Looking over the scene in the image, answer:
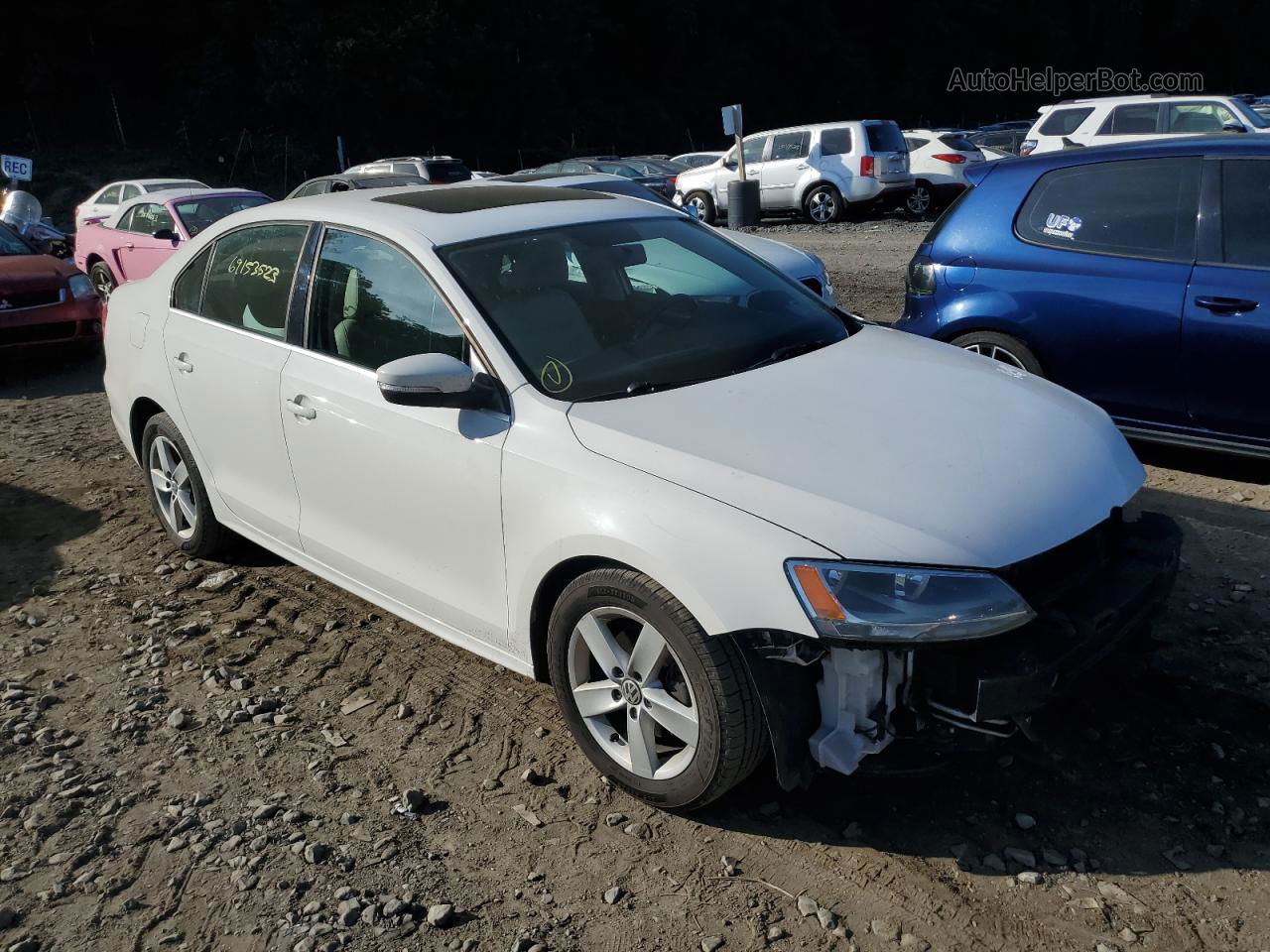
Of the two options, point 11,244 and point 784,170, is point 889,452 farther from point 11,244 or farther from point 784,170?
point 784,170

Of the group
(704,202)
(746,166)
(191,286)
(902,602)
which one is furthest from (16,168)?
(902,602)

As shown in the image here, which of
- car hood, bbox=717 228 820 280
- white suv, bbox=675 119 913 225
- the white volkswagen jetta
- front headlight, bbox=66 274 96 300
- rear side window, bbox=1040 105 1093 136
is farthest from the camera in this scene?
white suv, bbox=675 119 913 225

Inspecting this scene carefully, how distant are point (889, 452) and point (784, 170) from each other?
19.2 metres

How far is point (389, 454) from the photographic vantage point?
12.4 ft

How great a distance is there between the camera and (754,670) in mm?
2887

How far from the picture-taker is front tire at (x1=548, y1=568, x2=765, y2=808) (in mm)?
2947

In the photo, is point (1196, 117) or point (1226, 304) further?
point (1196, 117)

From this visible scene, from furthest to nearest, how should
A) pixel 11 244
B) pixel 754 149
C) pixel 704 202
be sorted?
pixel 704 202
pixel 754 149
pixel 11 244

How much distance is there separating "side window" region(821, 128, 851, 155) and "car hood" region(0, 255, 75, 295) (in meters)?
14.0

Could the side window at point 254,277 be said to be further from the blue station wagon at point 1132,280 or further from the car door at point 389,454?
the blue station wagon at point 1132,280

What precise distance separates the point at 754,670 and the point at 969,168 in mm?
4437

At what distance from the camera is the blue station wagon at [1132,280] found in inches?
202

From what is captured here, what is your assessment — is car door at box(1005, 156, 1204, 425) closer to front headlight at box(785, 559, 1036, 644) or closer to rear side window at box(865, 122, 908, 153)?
front headlight at box(785, 559, 1036, 644)

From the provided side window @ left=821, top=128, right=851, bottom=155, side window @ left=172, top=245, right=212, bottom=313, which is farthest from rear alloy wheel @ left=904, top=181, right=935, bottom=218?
side window @ left=172, top=245, right=212, bottom=313
